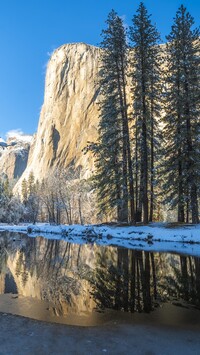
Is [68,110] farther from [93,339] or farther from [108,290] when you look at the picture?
[93,339]

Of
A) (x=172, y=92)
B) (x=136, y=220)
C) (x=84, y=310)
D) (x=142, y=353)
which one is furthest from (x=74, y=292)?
(x=172, y=92)

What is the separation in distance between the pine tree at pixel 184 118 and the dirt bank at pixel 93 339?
15.7m

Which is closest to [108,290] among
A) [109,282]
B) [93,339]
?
[109,282]

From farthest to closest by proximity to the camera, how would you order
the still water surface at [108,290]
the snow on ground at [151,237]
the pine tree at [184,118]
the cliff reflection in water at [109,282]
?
the pine tree at [184,118], the snow on ground at [151,237], the cliff reflection in water at [109,282], the still water surface at [108,290]

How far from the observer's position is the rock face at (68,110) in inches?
5851

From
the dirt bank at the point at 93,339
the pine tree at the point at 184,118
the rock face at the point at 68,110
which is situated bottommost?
the dirt bank at the point at 93,339

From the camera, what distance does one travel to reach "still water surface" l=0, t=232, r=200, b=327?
6.37 metres

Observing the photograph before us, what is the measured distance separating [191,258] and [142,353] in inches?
341

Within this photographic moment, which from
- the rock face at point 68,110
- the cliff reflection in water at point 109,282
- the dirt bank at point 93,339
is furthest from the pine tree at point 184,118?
the rock face at point 68,110

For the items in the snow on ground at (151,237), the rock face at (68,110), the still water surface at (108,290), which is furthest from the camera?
the rock face at (68,110)

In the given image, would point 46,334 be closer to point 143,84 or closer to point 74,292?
point 74,292

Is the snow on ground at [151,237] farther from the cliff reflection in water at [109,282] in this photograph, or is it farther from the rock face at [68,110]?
the rock face at [68,110]

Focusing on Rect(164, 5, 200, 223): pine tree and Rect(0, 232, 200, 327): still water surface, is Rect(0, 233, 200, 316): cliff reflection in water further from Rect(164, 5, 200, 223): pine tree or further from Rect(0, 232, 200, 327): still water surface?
Rect(164, 5, 200, 223): pine tree

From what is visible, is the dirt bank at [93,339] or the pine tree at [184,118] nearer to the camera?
the dirt bank at [93,339]
